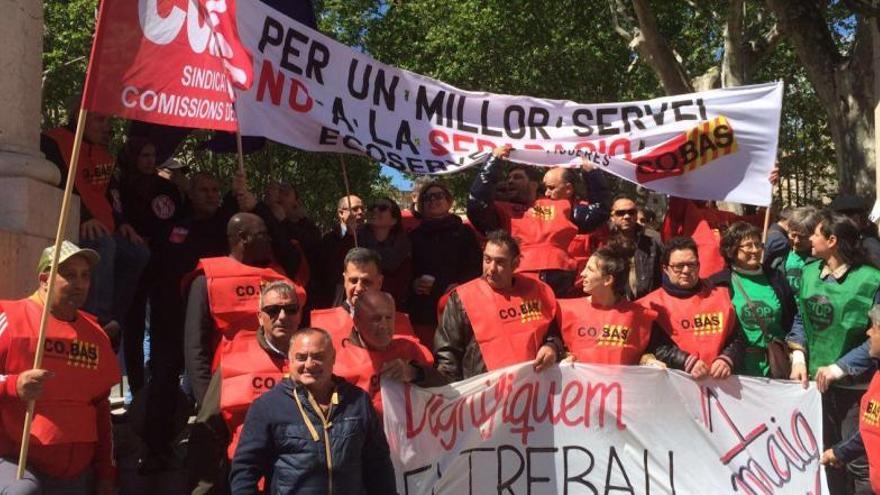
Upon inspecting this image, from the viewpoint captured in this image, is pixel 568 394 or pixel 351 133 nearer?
pixel 568 394

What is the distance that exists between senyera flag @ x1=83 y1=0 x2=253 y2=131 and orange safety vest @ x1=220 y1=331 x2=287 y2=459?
4.43 feet

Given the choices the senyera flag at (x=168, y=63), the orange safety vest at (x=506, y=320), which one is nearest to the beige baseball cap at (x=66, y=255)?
the senyera flag at (x=168, y=63)

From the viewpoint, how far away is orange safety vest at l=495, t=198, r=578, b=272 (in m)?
7.90

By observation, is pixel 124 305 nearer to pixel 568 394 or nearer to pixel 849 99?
pixel 568 394

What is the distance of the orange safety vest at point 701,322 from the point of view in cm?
663

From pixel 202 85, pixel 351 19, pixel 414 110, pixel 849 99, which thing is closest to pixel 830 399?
pixel 414 110

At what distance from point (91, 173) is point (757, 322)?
4.28 metres

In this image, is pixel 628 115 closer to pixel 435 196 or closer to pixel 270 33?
pixel 435 196

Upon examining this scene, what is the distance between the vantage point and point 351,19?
25219 mm

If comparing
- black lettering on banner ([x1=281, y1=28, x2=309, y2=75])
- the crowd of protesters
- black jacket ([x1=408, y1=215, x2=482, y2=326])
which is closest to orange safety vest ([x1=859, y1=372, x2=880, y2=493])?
the crowd of protesters

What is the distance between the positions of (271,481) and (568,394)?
7.00 feet

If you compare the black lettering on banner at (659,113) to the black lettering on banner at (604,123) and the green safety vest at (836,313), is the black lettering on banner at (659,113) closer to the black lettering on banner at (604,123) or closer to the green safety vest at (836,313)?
the black lettering on banner at (604,123)

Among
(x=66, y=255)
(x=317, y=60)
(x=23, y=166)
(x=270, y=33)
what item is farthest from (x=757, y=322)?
(x=23, y=166)

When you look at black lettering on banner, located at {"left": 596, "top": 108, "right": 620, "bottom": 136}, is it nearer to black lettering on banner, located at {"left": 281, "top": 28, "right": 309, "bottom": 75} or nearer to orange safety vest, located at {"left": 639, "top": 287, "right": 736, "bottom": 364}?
orange safety vest, located at {"left": 639, "top": 287, "right": 736, "bottom": 364}
